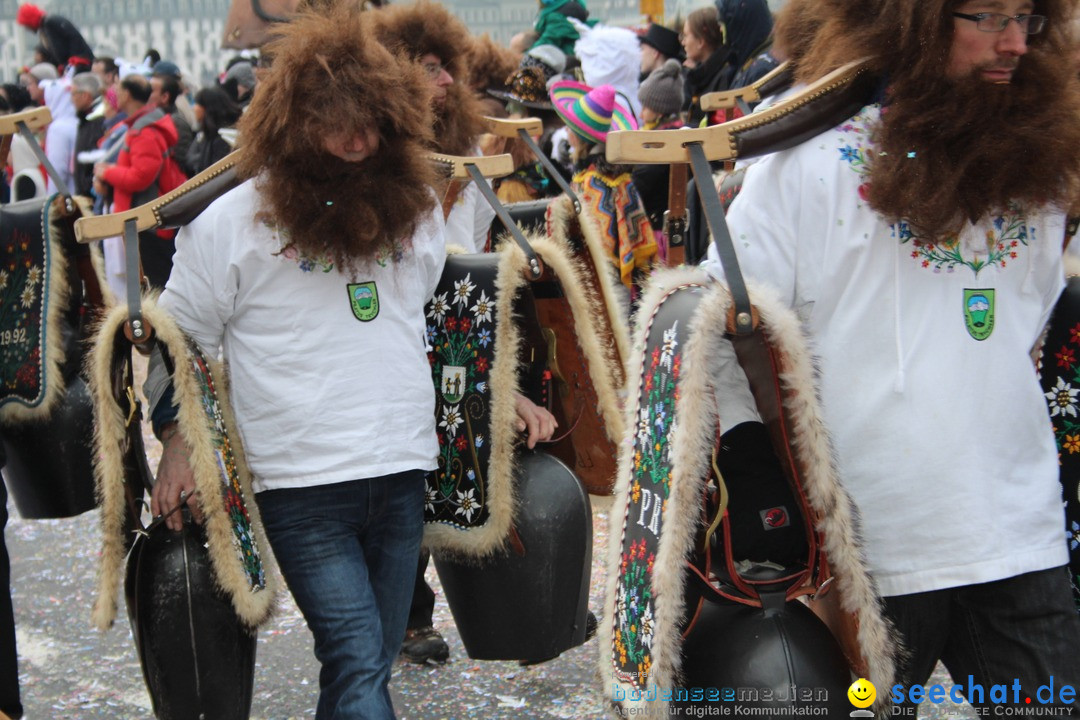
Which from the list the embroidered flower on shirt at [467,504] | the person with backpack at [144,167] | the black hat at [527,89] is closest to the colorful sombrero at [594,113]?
the black hat at [527,89]

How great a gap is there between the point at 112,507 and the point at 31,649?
1908 millimetres

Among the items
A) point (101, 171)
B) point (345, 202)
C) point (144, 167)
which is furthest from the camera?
point (101, 171)

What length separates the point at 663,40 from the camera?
7352mm

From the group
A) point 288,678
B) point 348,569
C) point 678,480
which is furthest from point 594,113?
point 678,480

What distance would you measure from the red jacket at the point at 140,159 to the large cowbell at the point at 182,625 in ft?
20.4

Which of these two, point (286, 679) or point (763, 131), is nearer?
point (763, 131)

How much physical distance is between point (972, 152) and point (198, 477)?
1.72 meters

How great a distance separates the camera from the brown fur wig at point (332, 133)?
276 centimetres

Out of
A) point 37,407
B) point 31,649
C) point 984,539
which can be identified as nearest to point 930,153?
point 984,539

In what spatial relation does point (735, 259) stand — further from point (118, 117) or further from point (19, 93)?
point (19, 93)

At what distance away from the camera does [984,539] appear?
213 cm

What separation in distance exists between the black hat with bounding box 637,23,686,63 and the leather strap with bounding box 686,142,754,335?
5460mm

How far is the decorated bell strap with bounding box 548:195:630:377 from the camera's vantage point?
11.4 ft

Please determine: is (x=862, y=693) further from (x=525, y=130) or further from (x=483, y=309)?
(x=525, y=130)
